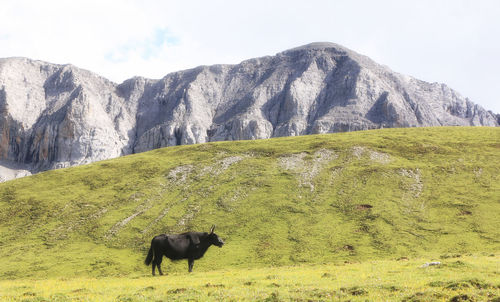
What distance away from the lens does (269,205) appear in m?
58.0

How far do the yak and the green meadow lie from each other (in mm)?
1558

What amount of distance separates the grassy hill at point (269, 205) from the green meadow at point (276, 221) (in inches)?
9.1

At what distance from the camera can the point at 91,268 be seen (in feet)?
143

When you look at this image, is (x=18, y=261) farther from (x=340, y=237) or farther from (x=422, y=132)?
(x=422, y=132)

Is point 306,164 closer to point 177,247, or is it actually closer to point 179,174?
point 179,174

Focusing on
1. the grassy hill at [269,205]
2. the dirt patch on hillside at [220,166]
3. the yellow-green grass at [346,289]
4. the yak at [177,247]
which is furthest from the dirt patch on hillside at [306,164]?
the yellow-green grass at [346,289]

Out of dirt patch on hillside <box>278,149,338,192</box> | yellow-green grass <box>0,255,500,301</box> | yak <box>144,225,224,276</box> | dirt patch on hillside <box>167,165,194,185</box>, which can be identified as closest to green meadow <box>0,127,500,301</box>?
yellow-green grass <box>0,255,500,301</box>

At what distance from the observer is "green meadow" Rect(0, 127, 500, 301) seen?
23031 mm

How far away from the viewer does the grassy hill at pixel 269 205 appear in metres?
44.9

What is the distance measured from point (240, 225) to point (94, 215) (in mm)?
23163

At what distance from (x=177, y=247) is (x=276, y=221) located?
2242 cm

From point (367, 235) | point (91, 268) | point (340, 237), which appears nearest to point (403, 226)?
point (367, 235)

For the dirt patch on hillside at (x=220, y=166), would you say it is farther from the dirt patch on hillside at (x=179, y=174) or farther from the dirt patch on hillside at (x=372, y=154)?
the dirt patch on hillside at (x=372, y=154)

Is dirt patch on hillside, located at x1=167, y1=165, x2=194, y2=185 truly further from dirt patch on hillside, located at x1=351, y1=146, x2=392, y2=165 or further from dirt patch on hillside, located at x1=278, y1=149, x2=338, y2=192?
dirt patch on hillside, located at x1=351, y1=146, x2=392, y2=165
